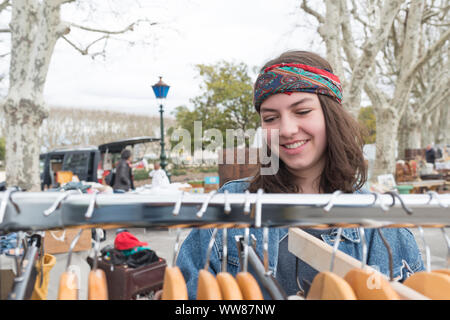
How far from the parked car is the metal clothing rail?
1067 centimetres

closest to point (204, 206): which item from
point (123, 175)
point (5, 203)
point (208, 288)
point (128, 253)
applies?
point (208, 288)

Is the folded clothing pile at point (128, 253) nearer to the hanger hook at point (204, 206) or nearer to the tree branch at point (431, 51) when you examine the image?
the hanger hook at point (204, 206)

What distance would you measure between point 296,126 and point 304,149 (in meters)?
0.12

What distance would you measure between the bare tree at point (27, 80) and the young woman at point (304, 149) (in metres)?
6.05

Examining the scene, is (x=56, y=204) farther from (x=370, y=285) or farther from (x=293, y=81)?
(x=293, y=81)

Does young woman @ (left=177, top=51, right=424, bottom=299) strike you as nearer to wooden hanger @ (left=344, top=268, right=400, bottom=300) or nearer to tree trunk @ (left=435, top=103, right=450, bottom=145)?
wooden hanger @ (left=344, top=268, right=400, bottom=300)

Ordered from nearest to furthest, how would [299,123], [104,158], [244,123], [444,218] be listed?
[444,218]
[299,123]
[104,158]
[244,123]

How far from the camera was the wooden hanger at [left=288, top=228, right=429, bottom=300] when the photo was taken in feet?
2.28

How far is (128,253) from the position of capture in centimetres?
305

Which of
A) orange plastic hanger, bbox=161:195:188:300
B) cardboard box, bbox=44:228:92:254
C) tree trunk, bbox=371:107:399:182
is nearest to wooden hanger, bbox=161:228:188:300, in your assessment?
orange plastic hanger, bbox=161:195:188:300
